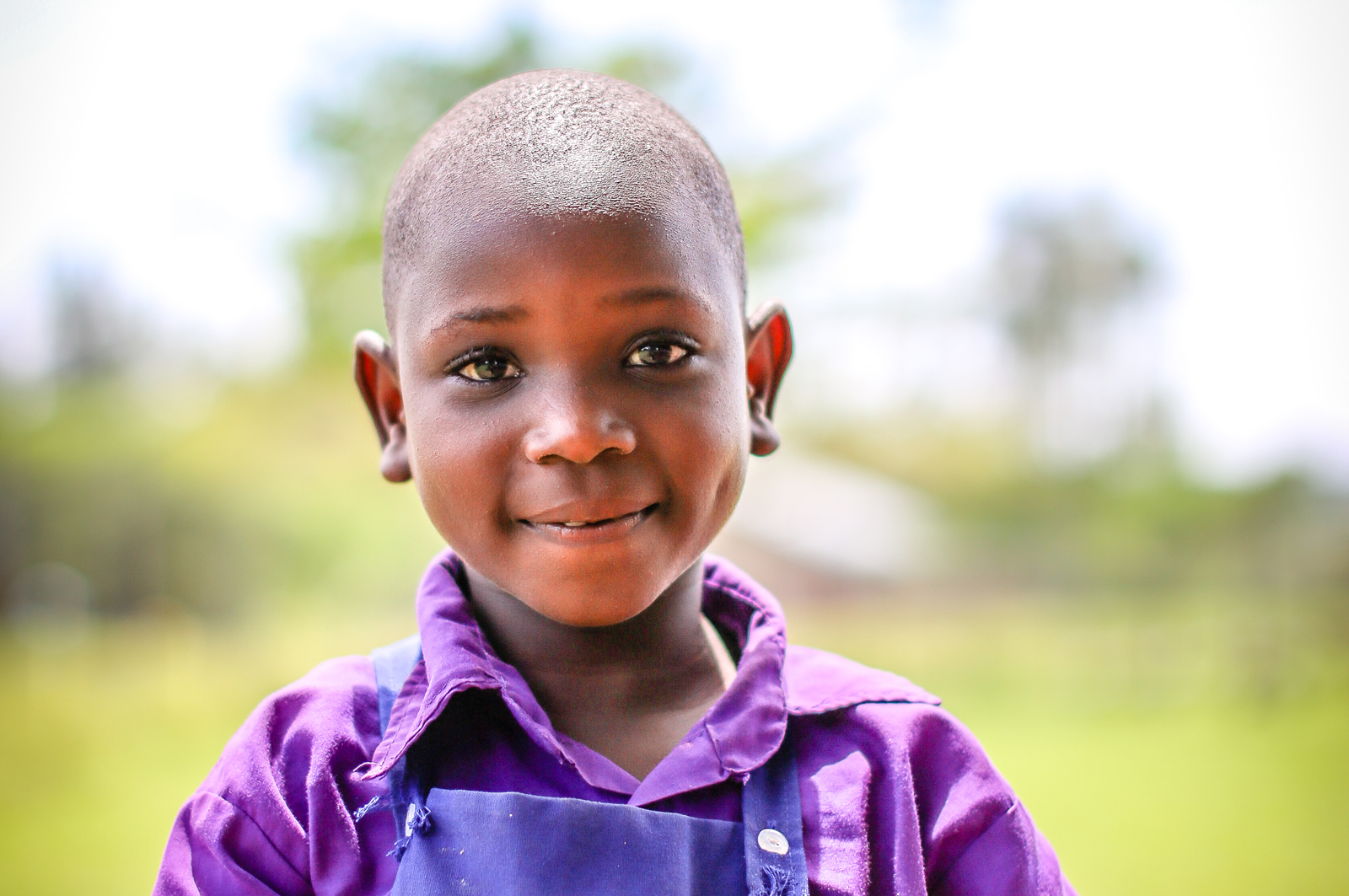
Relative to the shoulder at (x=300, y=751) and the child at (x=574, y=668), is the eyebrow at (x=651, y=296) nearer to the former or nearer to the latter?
the child at (x=574, y=668)

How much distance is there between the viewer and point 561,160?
73 centimetres

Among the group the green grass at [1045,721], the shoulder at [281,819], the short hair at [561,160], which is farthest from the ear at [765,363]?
the green grass at [1045,721]

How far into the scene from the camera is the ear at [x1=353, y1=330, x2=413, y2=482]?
2.76ft

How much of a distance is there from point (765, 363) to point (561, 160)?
27cm

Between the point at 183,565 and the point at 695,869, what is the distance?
298 cm

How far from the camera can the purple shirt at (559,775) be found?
2.30ft

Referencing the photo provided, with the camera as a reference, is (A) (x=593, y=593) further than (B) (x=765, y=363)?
No

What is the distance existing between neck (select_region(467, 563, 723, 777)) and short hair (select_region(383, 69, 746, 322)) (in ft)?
0.88

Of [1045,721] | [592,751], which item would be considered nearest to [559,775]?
[592,751]

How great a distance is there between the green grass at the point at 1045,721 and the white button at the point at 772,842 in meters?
2.19

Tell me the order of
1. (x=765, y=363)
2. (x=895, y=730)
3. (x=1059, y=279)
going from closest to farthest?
(x=895, y=730)
(x=765, y=363)
(x=1059, y=279)

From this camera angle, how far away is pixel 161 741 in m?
3.24

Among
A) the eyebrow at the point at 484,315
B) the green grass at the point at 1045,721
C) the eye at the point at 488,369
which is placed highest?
the eyebrow at the point at 484,315

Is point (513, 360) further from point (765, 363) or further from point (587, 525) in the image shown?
point (765, 363)
